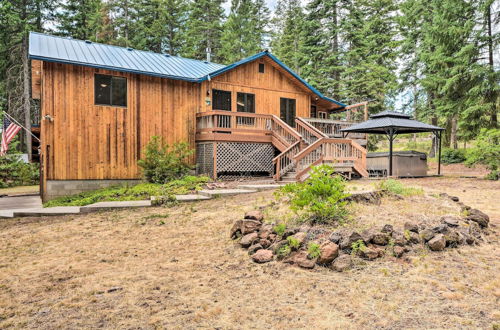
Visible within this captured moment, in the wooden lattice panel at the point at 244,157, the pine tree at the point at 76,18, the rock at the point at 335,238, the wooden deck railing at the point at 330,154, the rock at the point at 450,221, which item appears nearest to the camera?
the rock at the point at 335,238

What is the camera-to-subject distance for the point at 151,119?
1309 centimetres

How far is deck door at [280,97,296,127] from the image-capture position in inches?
661

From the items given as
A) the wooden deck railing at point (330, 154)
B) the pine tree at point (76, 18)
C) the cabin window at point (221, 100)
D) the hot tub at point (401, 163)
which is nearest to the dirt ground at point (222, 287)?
the wooden deck railing at point (330, 154)

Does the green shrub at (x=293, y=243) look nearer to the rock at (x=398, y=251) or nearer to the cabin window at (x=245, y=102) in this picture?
the rock at (x=398, y=251)

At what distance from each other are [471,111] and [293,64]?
20586mm

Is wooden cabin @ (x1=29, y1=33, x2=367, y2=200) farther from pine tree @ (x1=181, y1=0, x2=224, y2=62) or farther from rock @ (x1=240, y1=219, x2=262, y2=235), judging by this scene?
pine tree @ (x1=181, y1=0, x2=224, y2=62)

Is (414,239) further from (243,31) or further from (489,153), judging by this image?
(243,31)

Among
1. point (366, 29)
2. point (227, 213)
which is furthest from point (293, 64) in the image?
point (227, 213)

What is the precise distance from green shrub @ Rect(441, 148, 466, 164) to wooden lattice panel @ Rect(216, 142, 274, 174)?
13130 millimetres

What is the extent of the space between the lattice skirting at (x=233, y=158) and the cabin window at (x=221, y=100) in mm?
2087

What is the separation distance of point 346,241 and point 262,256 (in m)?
1.08

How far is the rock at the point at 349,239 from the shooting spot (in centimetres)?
418

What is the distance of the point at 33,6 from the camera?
2448cm

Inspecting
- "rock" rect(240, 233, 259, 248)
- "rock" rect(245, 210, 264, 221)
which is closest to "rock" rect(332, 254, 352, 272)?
"rock" rect(240, 233, 259, 248)
